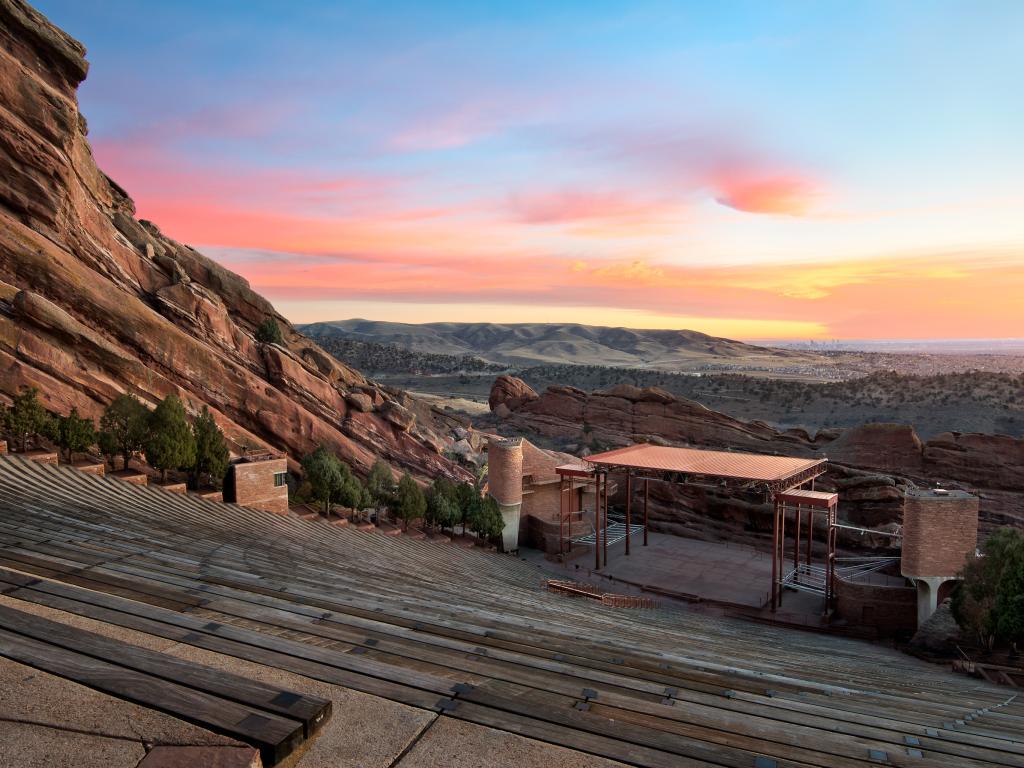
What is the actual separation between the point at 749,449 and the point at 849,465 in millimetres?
7548

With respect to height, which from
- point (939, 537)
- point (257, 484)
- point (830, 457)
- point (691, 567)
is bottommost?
point (691, 567)

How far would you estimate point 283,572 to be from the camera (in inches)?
424

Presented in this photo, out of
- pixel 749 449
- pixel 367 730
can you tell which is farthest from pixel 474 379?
pixel 367 730

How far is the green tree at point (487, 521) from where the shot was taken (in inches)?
1296

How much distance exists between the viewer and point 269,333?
41.4m

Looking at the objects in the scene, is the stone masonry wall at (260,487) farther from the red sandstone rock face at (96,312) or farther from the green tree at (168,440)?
the red sandstone rock face at (96,312)

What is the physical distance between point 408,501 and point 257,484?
24.1 ft

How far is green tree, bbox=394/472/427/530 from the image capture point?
98.3ft

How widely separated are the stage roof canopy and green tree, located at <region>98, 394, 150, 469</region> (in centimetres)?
1951

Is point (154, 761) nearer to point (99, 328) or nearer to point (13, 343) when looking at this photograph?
point (13, 343)

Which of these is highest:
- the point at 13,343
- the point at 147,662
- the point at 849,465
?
the point at 13,343

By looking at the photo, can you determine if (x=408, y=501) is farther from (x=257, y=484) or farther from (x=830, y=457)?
(x=830, y=457)

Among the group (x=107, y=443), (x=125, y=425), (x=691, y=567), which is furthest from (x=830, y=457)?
(x=107, y=443)

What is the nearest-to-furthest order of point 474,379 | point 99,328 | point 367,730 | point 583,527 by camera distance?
point 367,730 < point 99,328 < point 583,527 < point 474,379
